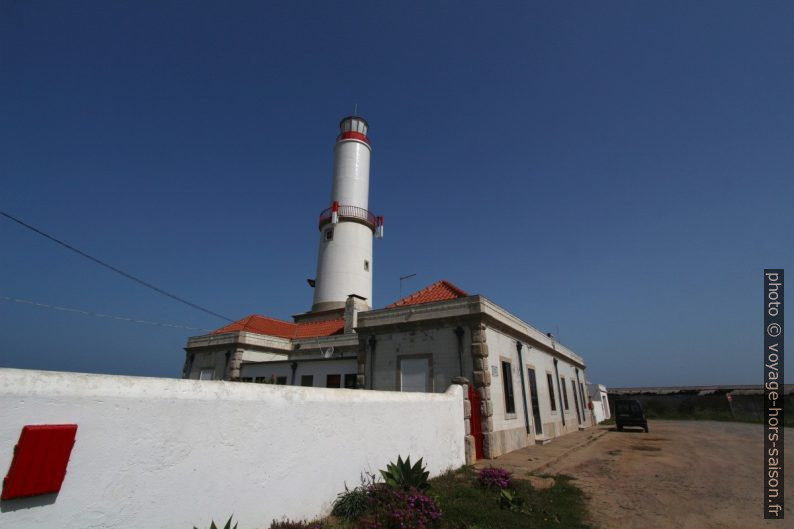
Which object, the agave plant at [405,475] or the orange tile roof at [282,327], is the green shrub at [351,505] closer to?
the agave plant at [405,475]

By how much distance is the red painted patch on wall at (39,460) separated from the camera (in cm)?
329

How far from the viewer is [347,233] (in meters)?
27.9

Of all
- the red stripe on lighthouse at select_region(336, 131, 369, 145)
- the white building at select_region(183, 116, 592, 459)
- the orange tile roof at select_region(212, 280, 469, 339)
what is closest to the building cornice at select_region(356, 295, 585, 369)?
the white building at select_region(183, 116, 592, 459)

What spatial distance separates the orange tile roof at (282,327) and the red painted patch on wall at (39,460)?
769 inches

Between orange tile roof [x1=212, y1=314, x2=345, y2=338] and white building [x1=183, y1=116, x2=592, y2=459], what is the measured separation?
4.0 inches

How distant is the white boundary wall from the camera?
356 centimetres

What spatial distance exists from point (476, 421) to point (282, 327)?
17.7 meters

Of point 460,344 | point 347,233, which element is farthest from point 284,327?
point 460,344

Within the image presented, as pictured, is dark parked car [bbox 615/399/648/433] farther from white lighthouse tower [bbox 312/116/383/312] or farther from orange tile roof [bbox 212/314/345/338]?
orange tile roof [bbox 212/314/345/338]

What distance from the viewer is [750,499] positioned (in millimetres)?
7848

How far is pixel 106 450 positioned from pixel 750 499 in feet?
36.4

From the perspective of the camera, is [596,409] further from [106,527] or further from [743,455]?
[106,527]

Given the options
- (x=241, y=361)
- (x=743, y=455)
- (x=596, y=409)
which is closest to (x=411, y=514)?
(x=743, y=455)

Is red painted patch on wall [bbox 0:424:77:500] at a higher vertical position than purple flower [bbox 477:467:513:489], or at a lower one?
higher
